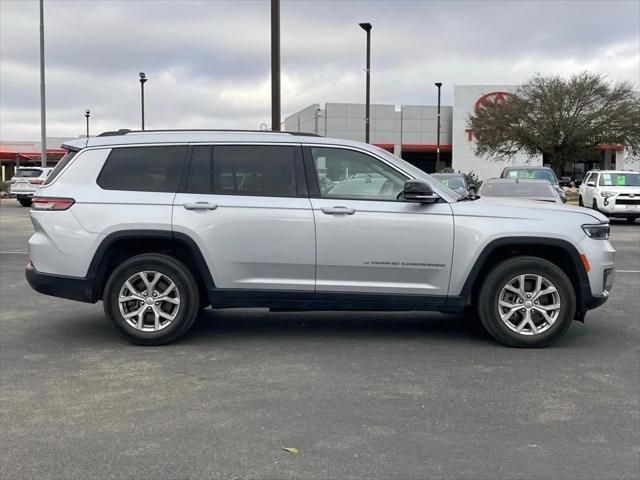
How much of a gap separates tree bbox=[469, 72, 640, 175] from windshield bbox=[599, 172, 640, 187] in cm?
2040

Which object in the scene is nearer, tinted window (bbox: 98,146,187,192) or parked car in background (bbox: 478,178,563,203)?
tinted window (bbox: 98,146,187,192)

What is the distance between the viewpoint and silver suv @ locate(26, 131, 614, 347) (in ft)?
19.6

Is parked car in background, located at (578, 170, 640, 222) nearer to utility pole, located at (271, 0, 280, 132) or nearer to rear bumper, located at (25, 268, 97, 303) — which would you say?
utility pole, located at (271, 0, 280, 132)

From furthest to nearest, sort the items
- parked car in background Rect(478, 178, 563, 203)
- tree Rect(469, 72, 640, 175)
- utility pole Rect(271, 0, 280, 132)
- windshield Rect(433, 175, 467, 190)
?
tree Rect(469, 72, 640, 175) < windshield Rect(433, 175, 467, 190) < utility pole Rect(271, 0, 280, 132) < parked car in background Rect(478, 178, 563, 203)

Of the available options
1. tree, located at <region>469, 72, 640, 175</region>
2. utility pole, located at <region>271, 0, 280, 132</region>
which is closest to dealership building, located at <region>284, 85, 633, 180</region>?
tree, located at <region>469, 72, 640, 175</region>

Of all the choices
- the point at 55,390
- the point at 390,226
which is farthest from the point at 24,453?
the point at 390,226

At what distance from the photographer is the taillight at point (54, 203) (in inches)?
240

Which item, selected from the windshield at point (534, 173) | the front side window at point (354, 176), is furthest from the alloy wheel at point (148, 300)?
the windshield at point (534, 173)

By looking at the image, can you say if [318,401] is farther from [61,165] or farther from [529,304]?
[61,165]

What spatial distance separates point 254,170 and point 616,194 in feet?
59.1

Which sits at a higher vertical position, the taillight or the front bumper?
the taillight

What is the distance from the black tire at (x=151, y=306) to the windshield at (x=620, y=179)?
19159 millimetres

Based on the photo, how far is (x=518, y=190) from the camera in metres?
14.2

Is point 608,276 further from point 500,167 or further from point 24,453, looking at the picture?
point 500,167
